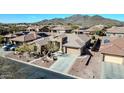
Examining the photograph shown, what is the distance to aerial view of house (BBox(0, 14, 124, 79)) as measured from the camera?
50.8 feet

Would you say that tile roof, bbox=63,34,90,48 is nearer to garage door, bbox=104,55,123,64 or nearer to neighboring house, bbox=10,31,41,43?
garage door, bbox=104,55,123,64

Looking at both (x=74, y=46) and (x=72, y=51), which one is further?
(x=72, y=51)

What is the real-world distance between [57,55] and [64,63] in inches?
116

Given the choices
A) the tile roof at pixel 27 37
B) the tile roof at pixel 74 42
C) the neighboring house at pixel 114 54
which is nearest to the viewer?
the neighboring house at pixel 114 54

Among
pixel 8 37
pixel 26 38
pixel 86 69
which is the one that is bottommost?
pixel 86 69

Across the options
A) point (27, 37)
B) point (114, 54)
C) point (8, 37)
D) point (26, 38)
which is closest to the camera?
point (114, 54)

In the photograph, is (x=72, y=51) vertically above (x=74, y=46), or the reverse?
(x=74, y=46)

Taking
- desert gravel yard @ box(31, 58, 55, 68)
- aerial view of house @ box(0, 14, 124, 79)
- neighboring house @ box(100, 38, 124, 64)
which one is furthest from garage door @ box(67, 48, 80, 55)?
desert gravel yard @ box(31, 58, 55, 68)

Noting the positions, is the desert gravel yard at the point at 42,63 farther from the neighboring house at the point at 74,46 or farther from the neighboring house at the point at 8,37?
the neighboring house at the point at 8,37

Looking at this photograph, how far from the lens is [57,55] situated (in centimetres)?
2069

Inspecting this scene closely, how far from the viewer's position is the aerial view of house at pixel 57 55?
15484mm

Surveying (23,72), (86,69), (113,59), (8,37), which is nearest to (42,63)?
(23,72)

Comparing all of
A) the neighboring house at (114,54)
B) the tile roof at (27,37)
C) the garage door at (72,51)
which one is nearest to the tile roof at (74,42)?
the garage door at (72,51)

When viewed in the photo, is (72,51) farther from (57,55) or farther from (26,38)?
(26,38)
